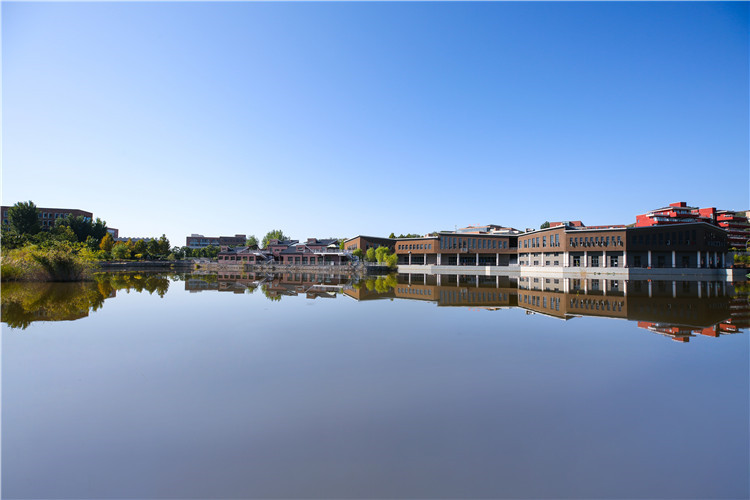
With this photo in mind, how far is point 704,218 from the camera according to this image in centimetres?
8975

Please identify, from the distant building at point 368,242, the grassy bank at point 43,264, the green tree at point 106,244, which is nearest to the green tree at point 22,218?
the green tree at point 106,244

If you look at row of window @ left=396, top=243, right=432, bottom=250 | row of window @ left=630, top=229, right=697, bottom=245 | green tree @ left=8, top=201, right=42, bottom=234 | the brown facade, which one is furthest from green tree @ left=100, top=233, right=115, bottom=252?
row of window @ left=630, top=229, right=697, bottom=245

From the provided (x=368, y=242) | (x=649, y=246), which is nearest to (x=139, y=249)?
(x=368, y=242)

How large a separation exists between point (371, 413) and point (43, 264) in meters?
34.9

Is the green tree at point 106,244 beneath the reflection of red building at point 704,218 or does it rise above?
beneath

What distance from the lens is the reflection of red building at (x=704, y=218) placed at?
87.5 m

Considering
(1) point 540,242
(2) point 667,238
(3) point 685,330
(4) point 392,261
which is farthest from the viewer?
(4) point 392,261

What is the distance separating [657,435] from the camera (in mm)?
5406

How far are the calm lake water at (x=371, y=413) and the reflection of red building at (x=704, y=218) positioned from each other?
3770 inches

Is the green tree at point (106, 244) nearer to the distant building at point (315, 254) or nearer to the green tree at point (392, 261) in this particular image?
the distant building at point (315, 254)

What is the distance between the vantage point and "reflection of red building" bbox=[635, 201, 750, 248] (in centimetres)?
8750

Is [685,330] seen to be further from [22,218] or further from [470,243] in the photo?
[22,218]

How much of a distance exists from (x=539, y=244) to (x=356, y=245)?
42.3 meters

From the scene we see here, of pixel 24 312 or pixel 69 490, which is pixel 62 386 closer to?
pixel 69 490
